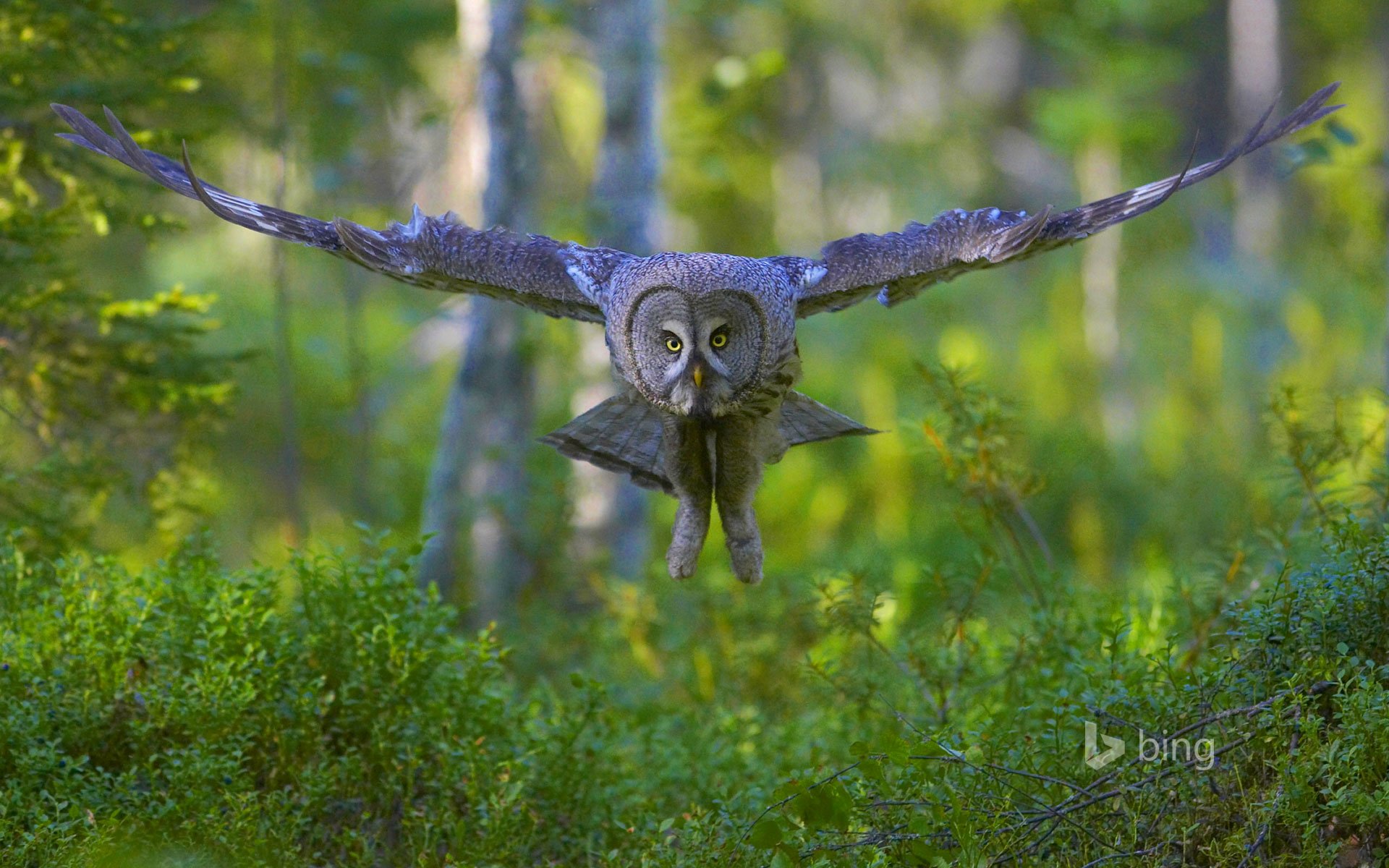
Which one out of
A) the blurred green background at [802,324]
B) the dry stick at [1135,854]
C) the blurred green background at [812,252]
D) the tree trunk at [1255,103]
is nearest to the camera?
the dry stick at [1135,854]

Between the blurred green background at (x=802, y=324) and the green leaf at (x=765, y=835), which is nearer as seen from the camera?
the green leaf at (x=765, y=835)

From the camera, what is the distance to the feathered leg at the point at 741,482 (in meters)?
5.39

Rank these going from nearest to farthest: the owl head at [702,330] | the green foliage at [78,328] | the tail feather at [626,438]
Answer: the owl head at [702,330] → the tail feather at [626,438] → the green foliage at [78,328]

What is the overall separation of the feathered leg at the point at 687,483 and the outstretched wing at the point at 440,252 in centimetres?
69

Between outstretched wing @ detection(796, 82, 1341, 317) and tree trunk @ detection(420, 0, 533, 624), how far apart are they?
4408 millimetres

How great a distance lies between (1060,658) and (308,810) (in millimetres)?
3252

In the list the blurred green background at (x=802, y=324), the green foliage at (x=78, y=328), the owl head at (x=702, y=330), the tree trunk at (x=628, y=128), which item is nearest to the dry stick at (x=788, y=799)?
the owl head at (x=702, y=330)

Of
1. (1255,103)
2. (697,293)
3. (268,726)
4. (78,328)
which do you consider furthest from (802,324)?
(268,726)

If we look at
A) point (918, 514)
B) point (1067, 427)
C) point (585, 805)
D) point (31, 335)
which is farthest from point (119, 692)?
point (1067, 427)

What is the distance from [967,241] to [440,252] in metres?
2.18

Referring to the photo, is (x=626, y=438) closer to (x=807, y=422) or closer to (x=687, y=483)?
(x=687, y=483)

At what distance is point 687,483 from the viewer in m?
5.41

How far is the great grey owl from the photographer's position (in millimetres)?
5094

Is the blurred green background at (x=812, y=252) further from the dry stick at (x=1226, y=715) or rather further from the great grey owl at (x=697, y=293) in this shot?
the dry stick at (x=1226, y=715)
